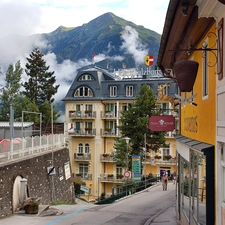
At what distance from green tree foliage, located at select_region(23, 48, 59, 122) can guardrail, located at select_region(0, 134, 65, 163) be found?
105ft

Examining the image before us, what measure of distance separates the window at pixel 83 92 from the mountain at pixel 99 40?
2555 inches

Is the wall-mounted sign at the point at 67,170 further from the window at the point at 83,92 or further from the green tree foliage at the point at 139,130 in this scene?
the window at the point at 83,92

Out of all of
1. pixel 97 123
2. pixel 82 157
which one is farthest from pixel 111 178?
pixel 97 123

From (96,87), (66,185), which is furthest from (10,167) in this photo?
(96,87)

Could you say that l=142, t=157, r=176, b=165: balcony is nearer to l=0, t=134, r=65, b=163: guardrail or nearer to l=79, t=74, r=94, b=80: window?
l=79, t=74, r=94, b=80: window

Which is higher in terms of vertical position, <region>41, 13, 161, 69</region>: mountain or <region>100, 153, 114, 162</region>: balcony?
<region>41, 13, 161, 69</region>: mountain

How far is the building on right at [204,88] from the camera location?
659 centimetres

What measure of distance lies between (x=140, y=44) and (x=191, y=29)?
434 ft

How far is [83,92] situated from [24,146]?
3203cm

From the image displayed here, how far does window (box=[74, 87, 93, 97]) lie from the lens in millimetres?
54312

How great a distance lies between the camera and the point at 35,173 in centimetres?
2405

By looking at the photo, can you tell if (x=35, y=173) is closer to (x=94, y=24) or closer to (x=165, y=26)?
(x=165, y=26)

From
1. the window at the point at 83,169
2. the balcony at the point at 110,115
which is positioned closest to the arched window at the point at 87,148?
the window at the point at 83,169

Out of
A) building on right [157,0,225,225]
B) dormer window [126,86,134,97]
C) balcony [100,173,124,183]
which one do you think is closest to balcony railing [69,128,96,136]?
balcony [100,173,124,183]
